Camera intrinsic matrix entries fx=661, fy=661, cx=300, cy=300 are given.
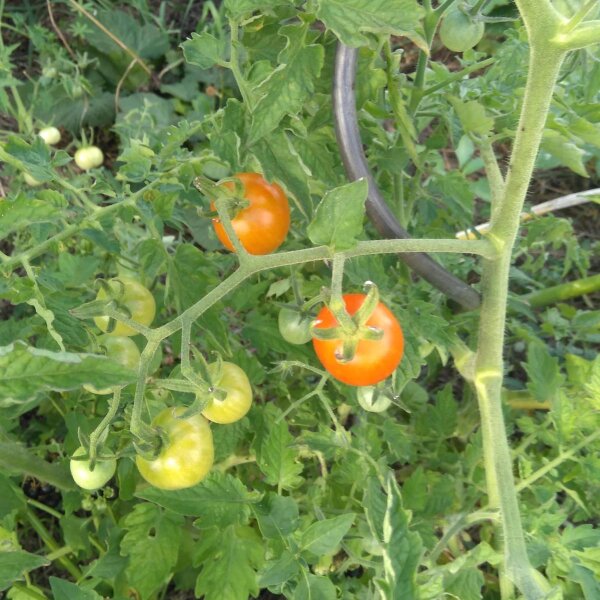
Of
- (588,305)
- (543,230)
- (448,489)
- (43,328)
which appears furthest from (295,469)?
(588,305)

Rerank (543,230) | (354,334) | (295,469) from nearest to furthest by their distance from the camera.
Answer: (354,334), (295,469), (543,230)

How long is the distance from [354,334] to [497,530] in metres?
0.56

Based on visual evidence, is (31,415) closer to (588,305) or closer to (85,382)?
(85,382)

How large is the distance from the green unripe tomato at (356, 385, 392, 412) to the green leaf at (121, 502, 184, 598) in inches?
15.6

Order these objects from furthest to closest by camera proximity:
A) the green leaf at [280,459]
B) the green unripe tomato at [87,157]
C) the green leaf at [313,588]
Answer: the green unripe tomato at [87,157]
the green leaf at [280,459]
the green leaf at [313,588]

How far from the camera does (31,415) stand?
177cm

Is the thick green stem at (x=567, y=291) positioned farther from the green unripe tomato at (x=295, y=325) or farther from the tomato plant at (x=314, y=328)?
the green unripe tomato at (x=295, y=325)

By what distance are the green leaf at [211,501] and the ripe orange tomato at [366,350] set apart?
0.26 metres

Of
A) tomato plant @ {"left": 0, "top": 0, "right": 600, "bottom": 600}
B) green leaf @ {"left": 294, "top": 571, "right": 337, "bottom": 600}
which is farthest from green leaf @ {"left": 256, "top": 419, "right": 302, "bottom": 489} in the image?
green leaf @ {"left": 294, "top": 571, "right": 337, "bottom": 600}

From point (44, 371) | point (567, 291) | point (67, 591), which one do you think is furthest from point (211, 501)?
point (567, 291)

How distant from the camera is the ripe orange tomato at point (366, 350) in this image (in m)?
0.89

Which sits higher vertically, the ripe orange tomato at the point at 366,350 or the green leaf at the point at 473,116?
the green leaf at the point at 473,116

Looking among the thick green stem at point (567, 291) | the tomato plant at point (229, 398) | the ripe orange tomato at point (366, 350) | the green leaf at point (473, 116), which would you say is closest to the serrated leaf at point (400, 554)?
the ripe orange tomato at point (366, 350)

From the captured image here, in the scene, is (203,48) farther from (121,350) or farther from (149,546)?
(149,546)
